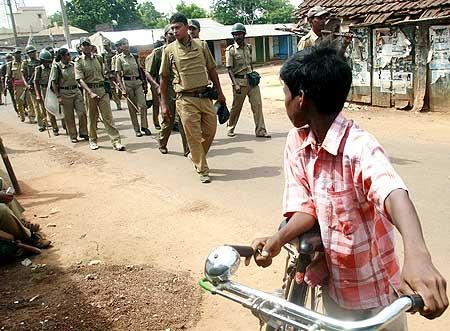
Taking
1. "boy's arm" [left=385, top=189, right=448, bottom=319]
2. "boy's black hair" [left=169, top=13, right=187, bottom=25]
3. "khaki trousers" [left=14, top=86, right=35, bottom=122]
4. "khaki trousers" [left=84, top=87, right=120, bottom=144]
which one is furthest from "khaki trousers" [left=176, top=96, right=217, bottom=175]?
"khaki trousers" [left=14, top=86, right=35, bottom=122]

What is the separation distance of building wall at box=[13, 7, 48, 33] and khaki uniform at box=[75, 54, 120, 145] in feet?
173

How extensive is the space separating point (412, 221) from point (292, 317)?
46 cm

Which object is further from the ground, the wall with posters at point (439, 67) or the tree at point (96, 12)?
the tree at point (96, 12)

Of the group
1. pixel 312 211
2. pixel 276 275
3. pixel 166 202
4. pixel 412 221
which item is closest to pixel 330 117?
pixel 312 211

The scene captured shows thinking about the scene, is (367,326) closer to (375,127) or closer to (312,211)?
(312,211)

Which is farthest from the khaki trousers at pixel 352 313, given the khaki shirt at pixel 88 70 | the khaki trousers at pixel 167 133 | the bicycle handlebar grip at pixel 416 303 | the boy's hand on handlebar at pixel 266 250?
the khaki shirt at pixel 88 70

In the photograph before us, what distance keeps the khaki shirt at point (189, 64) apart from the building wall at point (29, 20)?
183 ft

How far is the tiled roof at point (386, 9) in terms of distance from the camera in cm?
888

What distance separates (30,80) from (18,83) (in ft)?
6.87

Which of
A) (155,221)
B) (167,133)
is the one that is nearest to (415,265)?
(155,221)

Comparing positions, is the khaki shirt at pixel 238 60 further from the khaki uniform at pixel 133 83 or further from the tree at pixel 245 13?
the tree at pixel 245 13

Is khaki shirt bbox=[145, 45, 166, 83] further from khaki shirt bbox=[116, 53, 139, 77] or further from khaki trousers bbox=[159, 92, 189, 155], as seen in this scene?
khaki trousers bbox=[159, 92, 189, 155]

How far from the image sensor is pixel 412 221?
135cm

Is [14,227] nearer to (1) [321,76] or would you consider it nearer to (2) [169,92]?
(1) [321,76]
